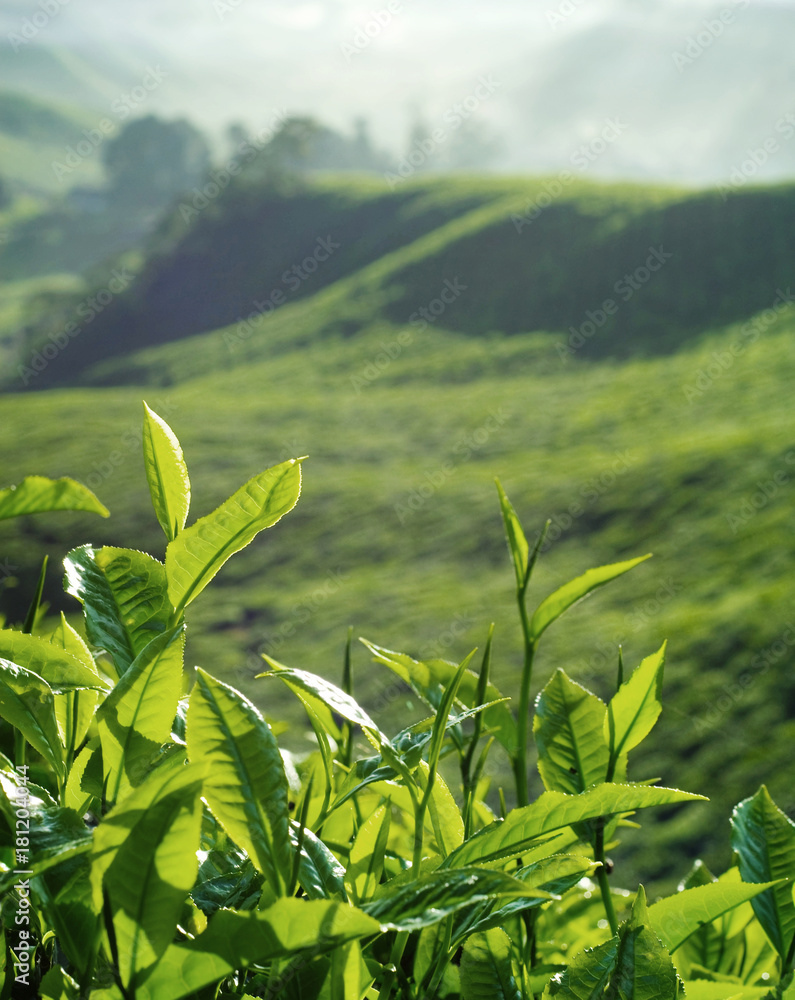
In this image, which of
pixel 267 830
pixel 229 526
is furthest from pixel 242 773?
pixel 229 526

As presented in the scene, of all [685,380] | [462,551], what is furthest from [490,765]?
[685,380]

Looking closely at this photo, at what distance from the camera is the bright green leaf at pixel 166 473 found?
666mm

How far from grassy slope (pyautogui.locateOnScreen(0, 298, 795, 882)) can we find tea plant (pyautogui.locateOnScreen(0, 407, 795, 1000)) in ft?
6.57

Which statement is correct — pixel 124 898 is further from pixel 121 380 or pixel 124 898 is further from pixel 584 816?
pixel 121 380

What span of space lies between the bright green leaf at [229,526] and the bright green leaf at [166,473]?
44 millimetres

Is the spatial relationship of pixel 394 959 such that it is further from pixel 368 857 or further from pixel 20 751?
pixel 20 751

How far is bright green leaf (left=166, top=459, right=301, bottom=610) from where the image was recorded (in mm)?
616

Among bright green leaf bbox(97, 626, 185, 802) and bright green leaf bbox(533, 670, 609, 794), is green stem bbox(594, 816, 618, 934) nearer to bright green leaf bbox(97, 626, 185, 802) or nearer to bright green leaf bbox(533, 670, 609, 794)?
bright green leaf bbox(533, 670, 609, 794)

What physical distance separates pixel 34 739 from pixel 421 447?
23716 mm

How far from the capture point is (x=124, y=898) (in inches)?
17.8

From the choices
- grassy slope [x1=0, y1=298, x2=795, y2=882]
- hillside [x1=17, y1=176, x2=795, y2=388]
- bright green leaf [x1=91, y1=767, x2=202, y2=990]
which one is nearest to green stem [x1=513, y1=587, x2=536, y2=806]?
bright green leaf [x1=91, y1=767, x2=202, y2=990]

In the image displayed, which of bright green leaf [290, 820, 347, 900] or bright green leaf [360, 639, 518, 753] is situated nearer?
bright green leaf [290, 820, 347, 900]

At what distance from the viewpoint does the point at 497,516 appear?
677 inches

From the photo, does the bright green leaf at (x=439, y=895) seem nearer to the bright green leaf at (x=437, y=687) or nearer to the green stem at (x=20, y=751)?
the bright green leaf at (x=437, y=687)
